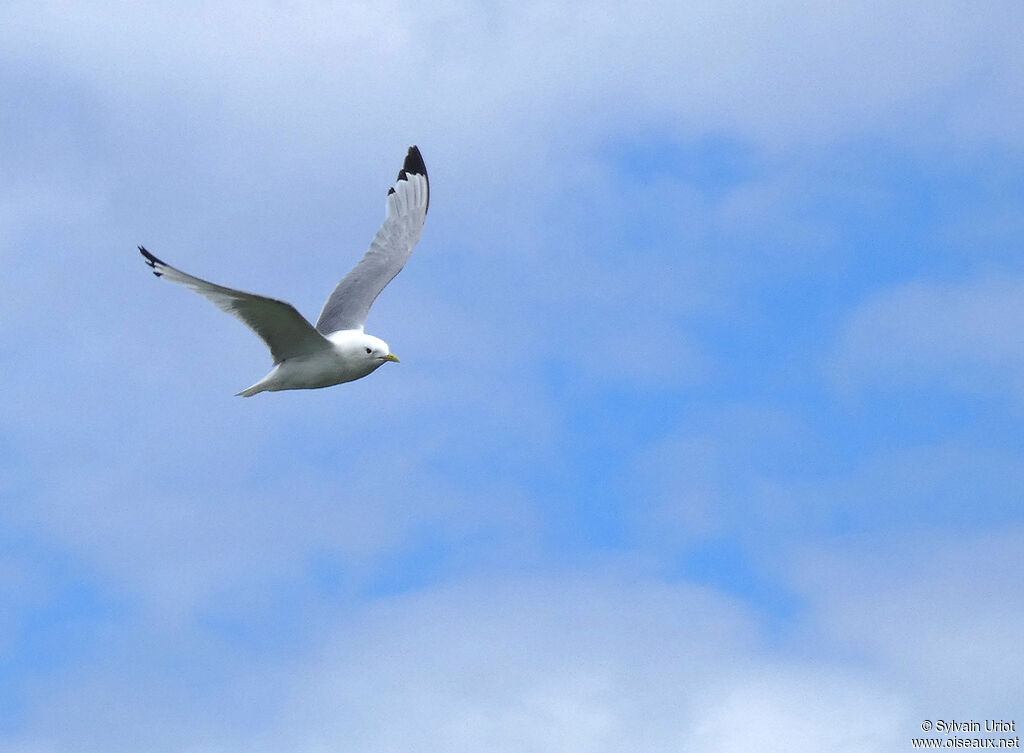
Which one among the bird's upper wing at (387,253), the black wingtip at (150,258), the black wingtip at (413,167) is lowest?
the black wingtip at (150,258)

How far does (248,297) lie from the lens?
16.4 meters

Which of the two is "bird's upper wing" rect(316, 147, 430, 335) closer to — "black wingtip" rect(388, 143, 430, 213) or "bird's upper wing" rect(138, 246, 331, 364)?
"black wingtip" rect(388, 143, 430, 213)

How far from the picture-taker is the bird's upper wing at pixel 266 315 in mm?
16125

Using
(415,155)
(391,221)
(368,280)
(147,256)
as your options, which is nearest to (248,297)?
(147,256)

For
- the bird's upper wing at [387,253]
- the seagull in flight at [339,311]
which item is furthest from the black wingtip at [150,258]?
the bird's upper wing at [387,253]

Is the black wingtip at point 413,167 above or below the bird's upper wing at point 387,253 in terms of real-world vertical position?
above

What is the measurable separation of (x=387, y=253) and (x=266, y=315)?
210 inches

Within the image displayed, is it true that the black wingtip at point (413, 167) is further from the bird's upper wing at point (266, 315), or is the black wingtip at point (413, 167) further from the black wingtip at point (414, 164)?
the bird's upper wing at point (266, 315)

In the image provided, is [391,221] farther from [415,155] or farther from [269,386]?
[269,386]

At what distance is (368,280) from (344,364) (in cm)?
348

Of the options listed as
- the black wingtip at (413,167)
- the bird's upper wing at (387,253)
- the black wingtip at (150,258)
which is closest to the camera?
the black wingtip at (150,258)

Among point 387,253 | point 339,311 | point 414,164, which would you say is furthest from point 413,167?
point 339,311

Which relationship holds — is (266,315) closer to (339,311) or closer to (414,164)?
(339,311)

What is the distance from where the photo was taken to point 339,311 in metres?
20.7
